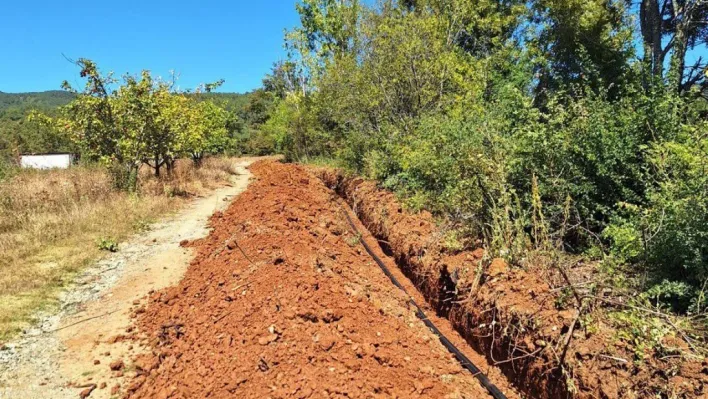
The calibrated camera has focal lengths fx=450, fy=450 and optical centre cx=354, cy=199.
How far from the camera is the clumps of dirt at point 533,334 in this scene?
127 inches

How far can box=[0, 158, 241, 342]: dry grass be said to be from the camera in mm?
6344

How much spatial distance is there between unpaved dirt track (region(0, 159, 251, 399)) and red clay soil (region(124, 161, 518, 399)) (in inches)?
13.1

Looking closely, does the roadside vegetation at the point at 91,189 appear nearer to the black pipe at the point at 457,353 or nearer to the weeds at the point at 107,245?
the weeds at the point at 107,245

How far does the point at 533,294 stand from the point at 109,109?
12.6 meters

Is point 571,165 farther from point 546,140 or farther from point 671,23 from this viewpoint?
point 671,23

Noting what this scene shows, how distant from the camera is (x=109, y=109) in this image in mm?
12875

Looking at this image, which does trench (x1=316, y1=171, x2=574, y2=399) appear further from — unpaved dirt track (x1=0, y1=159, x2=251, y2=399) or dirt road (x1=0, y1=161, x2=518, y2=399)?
unpaved dirt track (x1=0, y1=159, x2=251, y2=399)

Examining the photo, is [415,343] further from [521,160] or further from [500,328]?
[521,160]

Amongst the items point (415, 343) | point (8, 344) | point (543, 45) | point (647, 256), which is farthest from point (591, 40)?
point (8, 344)

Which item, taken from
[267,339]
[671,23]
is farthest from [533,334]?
[671,23]

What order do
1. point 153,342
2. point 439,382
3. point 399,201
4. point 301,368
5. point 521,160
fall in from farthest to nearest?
point 399,201, point 521,160, point 153,342, point 439,382, point 301,368

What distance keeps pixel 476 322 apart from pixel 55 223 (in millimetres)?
8581

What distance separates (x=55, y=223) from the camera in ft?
30.2

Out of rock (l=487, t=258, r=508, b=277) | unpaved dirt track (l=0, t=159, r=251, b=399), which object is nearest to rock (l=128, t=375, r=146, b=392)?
unpaved dirt track (l=0, t=159, r=251, b=399)
